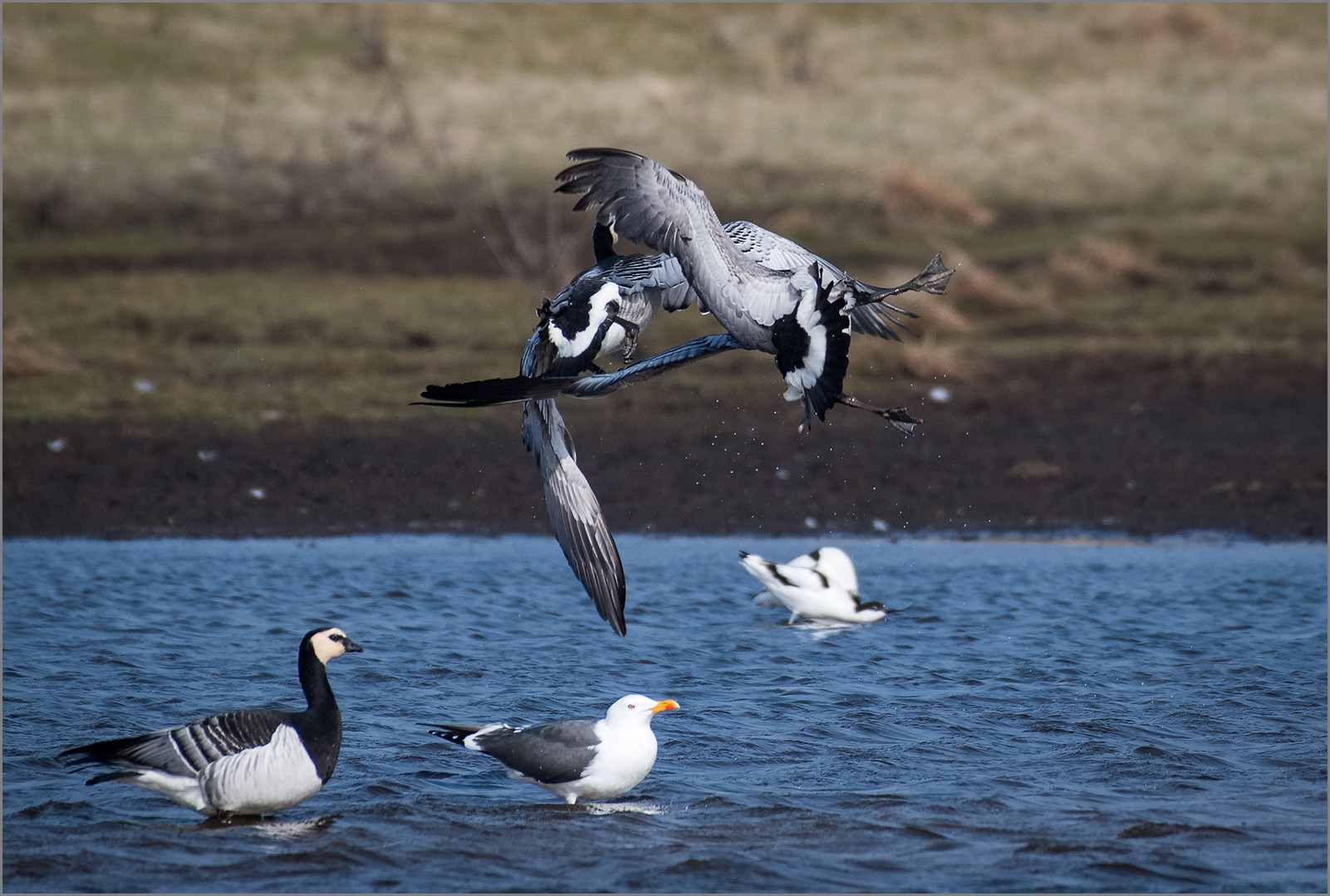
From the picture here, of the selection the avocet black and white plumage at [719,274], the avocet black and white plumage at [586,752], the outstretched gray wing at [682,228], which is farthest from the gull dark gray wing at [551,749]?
the outstretched gray wing at [682,228]

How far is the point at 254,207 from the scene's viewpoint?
2162 cm

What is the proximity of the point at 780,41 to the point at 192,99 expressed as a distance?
11.3 meters

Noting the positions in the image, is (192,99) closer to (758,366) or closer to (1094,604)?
(758,366)

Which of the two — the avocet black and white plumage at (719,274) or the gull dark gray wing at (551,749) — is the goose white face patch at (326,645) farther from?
the avocet black and white plumage at (719,274)

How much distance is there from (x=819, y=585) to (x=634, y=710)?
3230mm

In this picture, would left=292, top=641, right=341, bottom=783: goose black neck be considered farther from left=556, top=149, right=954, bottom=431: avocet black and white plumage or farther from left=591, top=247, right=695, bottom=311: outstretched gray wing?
left=556, top=149, right=954, bottom=431: avocet black and white plumage

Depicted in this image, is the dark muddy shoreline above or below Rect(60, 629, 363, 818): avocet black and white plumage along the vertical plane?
above

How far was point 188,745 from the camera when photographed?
6.33 metres

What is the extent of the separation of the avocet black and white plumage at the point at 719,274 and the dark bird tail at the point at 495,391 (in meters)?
0.61

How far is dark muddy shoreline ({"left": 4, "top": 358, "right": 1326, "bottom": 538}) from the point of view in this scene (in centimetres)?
1212

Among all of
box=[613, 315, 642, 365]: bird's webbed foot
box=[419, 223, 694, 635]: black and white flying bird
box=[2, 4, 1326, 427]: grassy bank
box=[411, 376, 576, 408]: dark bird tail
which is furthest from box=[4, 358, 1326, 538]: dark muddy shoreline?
box=[411, 376, 576, 408]: dark bird tail

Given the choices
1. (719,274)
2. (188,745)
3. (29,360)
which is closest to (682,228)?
(719,274)

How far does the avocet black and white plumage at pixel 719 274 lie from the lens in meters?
5.59

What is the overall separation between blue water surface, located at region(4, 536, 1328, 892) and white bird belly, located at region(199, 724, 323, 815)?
159 millimetres
